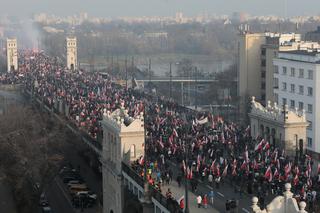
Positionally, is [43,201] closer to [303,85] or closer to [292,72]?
[303,85]

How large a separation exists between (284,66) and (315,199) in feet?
78.8

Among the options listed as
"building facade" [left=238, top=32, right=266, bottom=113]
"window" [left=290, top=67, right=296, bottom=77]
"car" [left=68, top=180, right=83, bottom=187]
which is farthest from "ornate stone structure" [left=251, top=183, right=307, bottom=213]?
"building facade" [left=238, top=32, right=266, bottom=113]

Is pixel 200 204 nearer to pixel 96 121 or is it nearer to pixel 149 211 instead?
pixel 149 211

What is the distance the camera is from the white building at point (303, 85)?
128 feet

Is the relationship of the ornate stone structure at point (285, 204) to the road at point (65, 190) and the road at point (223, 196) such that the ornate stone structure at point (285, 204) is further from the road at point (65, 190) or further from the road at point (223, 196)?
the road at point (65, 190)

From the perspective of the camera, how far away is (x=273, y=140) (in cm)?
2994

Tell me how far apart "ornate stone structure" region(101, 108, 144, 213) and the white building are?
1237 centimetres

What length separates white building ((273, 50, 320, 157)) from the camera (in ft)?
128

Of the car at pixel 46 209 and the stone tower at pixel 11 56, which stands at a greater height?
the stone tower at pixel 11 56

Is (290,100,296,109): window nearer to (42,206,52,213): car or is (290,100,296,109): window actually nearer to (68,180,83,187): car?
(68,180,83,187): car

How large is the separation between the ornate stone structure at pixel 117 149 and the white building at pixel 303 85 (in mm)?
12373

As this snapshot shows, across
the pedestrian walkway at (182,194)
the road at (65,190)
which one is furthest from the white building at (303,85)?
the pedestrian walkway at (182,194)

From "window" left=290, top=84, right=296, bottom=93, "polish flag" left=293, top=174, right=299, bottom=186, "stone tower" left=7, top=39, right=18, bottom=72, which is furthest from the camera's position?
"stone tower" left=7, top=39, right=18, bottom=72

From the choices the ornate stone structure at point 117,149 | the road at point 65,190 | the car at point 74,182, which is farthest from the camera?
the car at point 74,182
